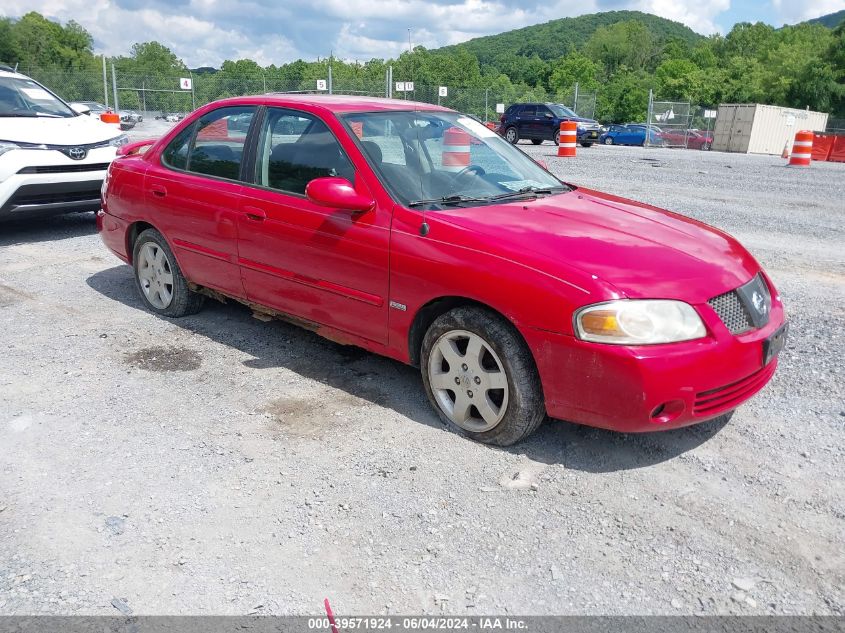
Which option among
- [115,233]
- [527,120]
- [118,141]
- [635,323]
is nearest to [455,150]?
[635,323]

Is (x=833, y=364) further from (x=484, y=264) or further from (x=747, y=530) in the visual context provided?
(x=484, y=264)

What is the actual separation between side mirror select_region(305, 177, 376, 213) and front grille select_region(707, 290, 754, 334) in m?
1.82

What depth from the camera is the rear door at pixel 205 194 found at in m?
4.71

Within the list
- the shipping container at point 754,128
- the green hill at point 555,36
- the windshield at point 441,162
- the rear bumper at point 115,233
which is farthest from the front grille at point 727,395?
the green hill at point 555,36

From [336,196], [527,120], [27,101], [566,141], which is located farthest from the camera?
[527,120]

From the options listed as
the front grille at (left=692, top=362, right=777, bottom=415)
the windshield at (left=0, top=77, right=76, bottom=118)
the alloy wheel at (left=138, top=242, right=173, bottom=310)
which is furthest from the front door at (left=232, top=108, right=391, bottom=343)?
the windshield at (left=0, top=77, right=76, bottom=118)

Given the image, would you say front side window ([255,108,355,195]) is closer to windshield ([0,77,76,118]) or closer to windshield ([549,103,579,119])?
windshield ([0,77,76,118])

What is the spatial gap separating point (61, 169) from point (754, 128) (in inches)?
1213

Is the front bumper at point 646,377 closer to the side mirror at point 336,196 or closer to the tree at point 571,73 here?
the side mirror at point 336,196

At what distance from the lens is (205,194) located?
189 inches

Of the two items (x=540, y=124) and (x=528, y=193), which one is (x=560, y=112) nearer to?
(x=540, y=124)

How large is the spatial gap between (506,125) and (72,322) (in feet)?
82.9

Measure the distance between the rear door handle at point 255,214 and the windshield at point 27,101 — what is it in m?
5.23

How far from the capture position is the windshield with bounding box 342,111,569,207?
4008 millimetres
